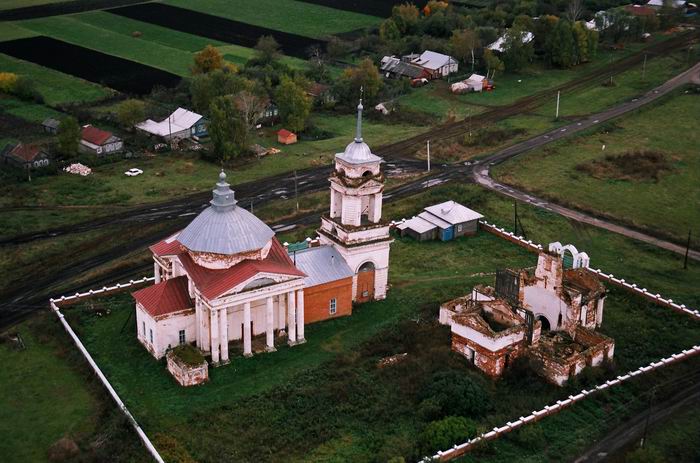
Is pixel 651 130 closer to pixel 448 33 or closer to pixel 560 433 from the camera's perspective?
pixel 448 33

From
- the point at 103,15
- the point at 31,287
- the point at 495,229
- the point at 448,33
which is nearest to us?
the point at 31,287

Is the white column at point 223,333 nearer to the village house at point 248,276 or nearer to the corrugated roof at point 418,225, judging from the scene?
the village house at point 248,276

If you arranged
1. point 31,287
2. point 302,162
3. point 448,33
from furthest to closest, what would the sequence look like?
1. point 448,33
2. point 302,162
3. point 31,287

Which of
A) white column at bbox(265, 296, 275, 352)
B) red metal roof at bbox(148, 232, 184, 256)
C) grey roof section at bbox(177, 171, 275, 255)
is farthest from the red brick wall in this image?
red metal roof at bbox(148, 232, 184, 256)

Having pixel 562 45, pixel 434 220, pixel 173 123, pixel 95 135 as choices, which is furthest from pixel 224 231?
pixel 562 45

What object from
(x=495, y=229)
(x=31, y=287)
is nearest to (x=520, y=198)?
(x=495, y=229)

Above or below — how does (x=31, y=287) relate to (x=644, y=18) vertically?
below

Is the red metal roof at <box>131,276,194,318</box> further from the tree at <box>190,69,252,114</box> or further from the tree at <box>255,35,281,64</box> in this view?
the tree at <box>255,35,281,64</box>

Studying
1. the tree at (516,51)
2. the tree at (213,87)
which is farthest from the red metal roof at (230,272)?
the tree at (516,51)
